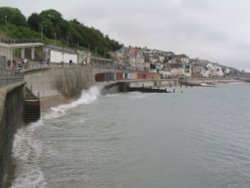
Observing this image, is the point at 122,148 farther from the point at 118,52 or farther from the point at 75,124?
the point at 118,52

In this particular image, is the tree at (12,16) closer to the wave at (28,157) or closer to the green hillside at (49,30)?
the green hillside at (49,30)

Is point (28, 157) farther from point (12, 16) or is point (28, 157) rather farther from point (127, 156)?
point (12, 16)

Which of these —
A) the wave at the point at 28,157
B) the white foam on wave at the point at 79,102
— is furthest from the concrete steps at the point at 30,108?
the white foam on wave at the point at 79,102

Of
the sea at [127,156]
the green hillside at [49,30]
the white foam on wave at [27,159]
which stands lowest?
the sea at [127,156]

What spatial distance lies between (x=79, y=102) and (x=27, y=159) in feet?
132

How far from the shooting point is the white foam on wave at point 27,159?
58.1 feet

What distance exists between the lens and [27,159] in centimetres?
2170

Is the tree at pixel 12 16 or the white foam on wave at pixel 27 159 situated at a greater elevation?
the tree at pixel 12 16

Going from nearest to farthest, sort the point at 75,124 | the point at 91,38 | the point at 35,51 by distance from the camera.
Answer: the point at 75,124, the point at 35,51, the point at 91,38

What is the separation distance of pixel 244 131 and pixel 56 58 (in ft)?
176

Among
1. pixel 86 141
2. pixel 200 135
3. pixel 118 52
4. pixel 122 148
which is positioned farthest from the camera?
pixel 118 52

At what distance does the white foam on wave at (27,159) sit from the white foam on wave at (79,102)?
11.7m

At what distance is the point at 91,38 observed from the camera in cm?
16350

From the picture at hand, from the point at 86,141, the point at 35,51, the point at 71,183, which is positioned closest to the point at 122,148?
the point at 86,141
